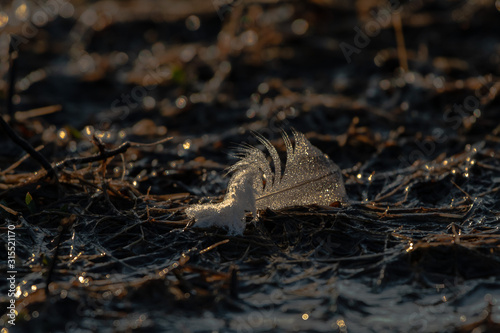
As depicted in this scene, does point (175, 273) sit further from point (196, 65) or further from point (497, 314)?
point (196, 65)

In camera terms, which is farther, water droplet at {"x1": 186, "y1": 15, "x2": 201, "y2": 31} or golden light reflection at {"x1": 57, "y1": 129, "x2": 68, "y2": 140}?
water droplet at {"x1": 186, "y1": 15, "x2": 201, "y2": 31}

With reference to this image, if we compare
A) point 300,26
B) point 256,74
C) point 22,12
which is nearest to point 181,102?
point 256,74

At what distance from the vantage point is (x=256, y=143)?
16.4ft

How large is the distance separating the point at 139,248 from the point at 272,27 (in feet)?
16.2

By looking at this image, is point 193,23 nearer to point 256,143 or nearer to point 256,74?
point 256,74

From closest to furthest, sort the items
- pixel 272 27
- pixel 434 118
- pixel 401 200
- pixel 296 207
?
1. pixel 296 207
2. pixel 401 200
3. pixel 434 118
4. pixel 272 27

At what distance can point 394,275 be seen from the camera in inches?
114

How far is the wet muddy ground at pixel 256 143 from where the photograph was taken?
2.70 m

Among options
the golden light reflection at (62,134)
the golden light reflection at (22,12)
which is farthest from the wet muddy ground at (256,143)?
the golden light reflection at (22,12)

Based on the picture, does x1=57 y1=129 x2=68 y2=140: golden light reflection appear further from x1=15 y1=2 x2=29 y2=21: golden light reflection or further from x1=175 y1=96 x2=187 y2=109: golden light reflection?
x1=15 y1=2 x2=29 y2=21: golden light reflection

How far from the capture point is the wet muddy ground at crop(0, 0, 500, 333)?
2.70 meters

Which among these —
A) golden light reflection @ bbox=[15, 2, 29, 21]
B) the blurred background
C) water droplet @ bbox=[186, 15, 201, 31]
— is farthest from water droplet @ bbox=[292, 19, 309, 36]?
golden light reflection @ bbox=[15, 2, 29, 21]

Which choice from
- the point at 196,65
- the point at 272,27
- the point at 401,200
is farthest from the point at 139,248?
the point at 272,27

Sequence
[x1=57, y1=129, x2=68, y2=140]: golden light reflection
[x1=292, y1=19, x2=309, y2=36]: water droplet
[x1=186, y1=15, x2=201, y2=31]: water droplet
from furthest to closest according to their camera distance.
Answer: [x1=186, y1=15, x2=201, y2=31]: water droplet → [x1=292, y1=19, x2=309, y2=36]: water droplet → [x1=57, y1=129, x2=68, y2=140]: golden light reflection
